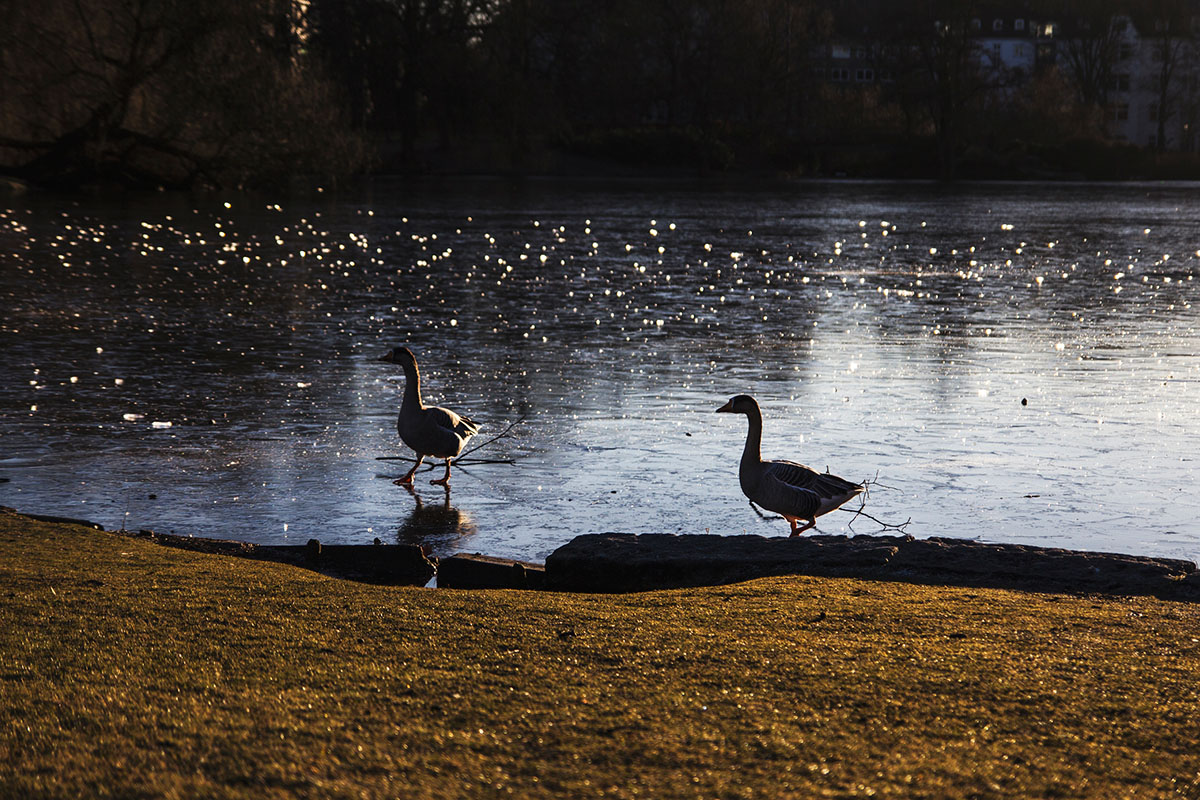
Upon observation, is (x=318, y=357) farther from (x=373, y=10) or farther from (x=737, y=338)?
(x=373, y=10)

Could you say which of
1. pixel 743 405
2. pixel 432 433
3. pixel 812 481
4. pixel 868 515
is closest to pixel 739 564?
pixel 812 481

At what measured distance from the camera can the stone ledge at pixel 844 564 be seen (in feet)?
22.5

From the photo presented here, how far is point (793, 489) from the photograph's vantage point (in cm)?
866

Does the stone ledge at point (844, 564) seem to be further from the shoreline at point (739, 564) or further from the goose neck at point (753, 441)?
the goose neck at point (753, 441)

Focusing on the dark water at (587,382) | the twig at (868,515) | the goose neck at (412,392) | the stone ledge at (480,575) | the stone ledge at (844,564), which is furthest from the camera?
the goose neck at (412,392)

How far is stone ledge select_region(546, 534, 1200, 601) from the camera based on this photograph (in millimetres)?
6855

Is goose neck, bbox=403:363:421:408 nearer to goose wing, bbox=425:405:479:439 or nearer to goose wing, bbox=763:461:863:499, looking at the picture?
goose wing, bbox=425:405:479:439

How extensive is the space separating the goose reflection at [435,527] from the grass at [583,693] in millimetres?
2233

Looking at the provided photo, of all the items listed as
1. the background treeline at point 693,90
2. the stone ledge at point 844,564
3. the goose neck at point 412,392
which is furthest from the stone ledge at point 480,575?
the background treeline at point 693,90

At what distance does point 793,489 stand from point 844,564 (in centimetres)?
140

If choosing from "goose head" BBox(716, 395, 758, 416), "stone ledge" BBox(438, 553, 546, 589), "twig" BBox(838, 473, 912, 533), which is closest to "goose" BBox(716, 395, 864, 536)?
"twig" BBox(838, 473, 912, 533)

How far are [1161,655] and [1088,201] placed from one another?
65.0 meters

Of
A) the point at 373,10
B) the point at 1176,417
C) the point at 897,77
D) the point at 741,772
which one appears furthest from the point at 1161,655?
the point at 897,77

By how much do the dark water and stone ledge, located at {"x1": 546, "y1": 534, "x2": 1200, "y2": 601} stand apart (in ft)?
3.58
